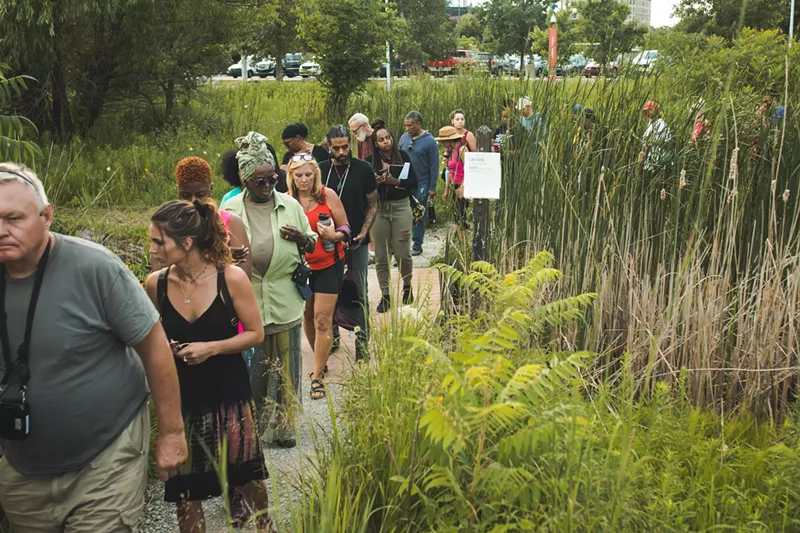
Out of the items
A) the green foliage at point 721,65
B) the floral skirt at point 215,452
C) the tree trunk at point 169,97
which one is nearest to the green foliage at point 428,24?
the tree trunk at point 169,97

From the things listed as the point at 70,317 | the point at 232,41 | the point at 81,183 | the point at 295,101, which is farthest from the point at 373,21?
the point at 70,317

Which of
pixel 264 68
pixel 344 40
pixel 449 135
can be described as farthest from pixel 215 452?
pixel 264 68

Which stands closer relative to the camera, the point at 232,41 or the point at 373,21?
the point at 232,41

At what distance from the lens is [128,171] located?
1207 centimetres

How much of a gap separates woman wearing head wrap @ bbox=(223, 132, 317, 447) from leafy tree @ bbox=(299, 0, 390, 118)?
→ 1425 cm

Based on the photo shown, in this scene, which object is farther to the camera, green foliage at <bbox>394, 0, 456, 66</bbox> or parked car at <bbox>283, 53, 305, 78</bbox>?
green foliage at <bbox>394, 0, 456, 66</bbox>

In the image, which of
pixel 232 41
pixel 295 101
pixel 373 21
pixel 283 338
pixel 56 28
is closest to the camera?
pixel 283 338

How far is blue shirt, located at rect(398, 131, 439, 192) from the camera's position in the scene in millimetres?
9719

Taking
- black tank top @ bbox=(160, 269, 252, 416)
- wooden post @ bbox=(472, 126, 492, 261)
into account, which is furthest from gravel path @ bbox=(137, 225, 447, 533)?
wooden post @ bbox=(472, 126, 492, 261)

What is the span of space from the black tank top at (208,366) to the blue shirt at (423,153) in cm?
613

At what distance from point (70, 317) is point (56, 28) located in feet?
33.4

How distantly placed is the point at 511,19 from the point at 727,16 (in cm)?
3375

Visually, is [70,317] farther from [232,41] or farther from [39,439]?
[232,41]

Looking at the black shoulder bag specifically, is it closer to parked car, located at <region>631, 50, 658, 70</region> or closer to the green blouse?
the green blouse
